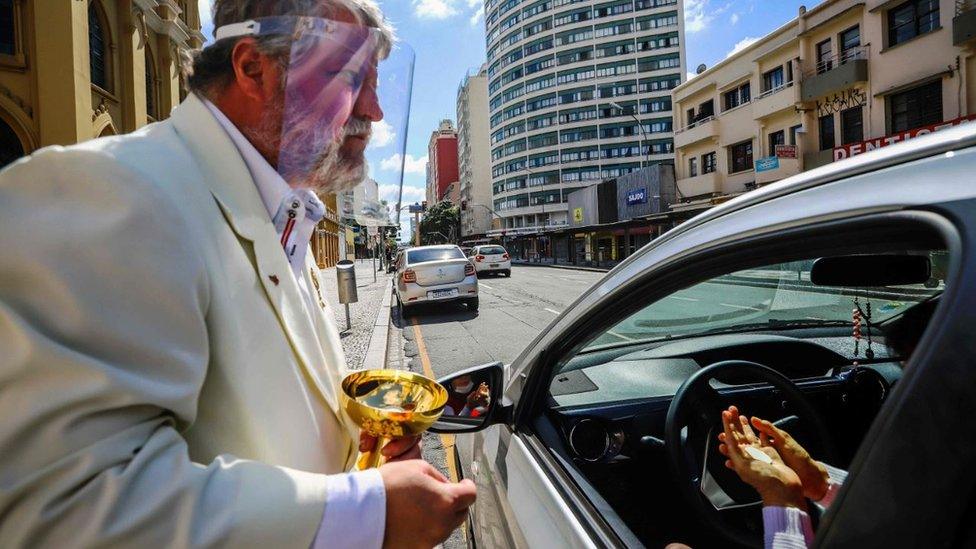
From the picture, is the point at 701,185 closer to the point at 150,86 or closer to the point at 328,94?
the point at 150,86

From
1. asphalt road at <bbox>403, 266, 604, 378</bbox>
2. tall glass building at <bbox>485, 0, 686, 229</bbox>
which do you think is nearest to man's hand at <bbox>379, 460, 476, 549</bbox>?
asphalt road at <bbox>403, 266, 604, 378</bbox>

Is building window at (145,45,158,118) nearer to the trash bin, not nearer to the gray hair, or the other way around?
the trash bin

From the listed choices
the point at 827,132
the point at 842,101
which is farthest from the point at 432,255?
the point at 827,132

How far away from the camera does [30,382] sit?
2.03 ft

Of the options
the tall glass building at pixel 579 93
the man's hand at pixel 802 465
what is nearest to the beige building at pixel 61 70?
the man's hand at pixel 802 465

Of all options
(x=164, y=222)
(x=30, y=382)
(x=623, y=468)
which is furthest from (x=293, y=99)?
(x=623, y=468)

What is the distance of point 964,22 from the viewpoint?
14.8 m

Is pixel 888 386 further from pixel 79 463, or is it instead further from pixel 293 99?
pixel 79 463

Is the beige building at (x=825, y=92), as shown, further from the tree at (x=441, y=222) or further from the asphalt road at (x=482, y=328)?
the tree at (x=441, y=222)

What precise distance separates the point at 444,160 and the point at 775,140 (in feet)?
366

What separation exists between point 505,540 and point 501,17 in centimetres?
9529

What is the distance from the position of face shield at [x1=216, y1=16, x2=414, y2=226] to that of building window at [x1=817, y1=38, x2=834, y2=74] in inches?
998

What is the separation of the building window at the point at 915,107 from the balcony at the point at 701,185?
Answer: 32.5ft

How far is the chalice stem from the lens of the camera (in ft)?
3.74
